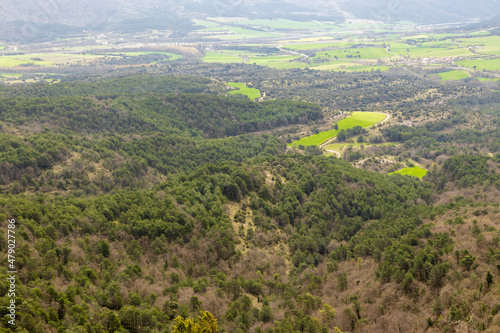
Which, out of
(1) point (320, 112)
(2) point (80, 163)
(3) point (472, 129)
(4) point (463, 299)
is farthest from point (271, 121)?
(4) point (463, 299)

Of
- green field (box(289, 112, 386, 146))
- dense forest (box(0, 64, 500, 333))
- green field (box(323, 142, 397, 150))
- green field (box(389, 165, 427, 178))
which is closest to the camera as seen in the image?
dense forest (box(0, 64, 500, 333))

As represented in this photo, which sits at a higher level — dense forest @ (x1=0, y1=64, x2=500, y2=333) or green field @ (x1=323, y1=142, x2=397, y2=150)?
dense forest @ (x1=0, y1=64, x2=500, y2=333)

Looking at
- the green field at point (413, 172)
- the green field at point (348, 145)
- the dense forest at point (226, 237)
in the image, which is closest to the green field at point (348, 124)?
the green field at point (348, 145)

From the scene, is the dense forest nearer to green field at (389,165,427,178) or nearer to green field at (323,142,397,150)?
green field at (389,165,427,178)

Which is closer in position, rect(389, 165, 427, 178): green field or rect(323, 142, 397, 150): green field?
rect(389, 165, 427, 178): green field

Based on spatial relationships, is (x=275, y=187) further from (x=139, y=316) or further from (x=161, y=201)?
(x=139, y=316)

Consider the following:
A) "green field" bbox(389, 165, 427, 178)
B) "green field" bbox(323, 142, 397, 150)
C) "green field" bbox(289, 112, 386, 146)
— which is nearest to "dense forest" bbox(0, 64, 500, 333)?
"green field" bbox(389, 165, 427, 178)

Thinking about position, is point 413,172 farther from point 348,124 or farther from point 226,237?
point 226,237
